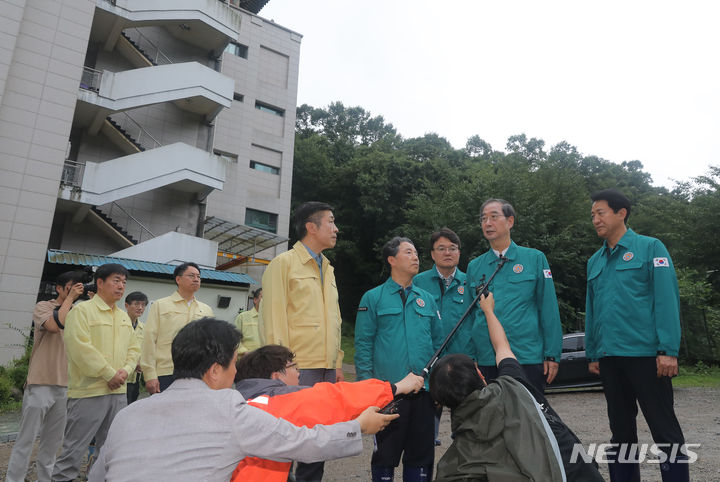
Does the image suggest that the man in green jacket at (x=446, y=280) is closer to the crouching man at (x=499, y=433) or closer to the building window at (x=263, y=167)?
the crouching man at (x=499, y=433)

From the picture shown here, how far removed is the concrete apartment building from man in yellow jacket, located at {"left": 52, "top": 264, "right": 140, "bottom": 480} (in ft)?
31.2

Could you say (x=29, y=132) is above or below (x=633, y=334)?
above

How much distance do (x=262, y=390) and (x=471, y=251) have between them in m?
17.0

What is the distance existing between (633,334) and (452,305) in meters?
1.75

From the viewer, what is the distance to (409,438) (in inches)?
132

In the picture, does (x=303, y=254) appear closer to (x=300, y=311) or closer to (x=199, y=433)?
(x=300, y=311)

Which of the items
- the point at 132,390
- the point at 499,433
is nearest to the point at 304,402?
the point at 499,433

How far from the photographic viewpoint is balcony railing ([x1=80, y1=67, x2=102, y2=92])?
15.1 metres

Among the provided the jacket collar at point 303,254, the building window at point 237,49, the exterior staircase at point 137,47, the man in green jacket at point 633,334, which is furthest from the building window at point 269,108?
the man in green jacket at point 633,334

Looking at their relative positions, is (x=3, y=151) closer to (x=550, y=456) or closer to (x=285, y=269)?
(x=285, y=269)

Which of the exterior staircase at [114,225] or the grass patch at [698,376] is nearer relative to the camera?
the grass patch at [698,376]

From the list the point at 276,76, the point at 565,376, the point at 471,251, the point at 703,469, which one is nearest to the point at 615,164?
the point at 471,251

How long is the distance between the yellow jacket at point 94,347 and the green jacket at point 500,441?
337 centimetres

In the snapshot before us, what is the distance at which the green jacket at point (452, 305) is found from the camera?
4029mm
